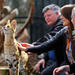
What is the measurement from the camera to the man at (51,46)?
11.6 feet

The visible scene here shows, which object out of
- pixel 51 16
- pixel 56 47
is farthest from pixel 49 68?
pixel 51 16

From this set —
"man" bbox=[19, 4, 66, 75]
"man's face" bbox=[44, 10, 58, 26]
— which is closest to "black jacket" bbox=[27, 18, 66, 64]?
"man" bbox=[19, 4, 66, 75]

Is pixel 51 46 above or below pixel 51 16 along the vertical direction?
below

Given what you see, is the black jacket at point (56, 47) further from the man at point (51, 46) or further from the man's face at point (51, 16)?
the man's face at point (51, 16)

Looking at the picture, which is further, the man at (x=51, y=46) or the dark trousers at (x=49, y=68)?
the dark trousers at (x=49, y=68)

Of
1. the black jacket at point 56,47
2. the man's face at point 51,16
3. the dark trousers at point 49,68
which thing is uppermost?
the man's face at point 51,16

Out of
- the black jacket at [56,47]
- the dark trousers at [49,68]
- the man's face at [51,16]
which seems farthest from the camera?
the man's face at [51,16]

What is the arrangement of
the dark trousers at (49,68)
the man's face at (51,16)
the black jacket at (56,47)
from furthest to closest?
the man's face at (51,16)
the dark trousers at (49,68)
the black jacket at (56,47)

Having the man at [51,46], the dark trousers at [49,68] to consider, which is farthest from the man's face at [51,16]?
the dark trousers at [49,68]

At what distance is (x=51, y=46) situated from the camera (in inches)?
140

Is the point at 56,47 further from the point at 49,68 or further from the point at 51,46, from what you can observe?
the point at 49,68

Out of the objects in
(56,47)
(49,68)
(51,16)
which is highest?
(51,16)

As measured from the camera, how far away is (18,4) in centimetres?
1541

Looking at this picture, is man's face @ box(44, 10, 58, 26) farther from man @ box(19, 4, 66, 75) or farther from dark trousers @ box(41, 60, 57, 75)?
dark trousers @ box(41, 60, 57, 75)
